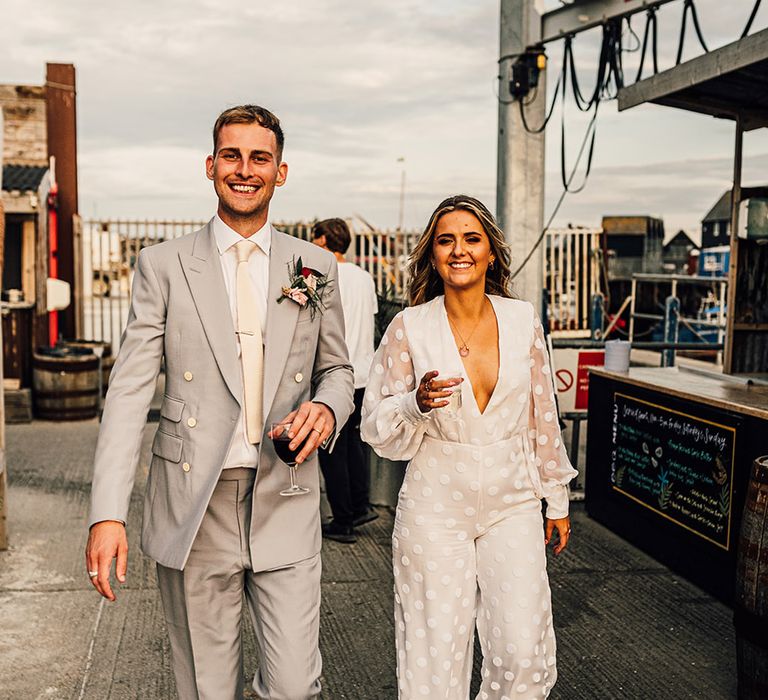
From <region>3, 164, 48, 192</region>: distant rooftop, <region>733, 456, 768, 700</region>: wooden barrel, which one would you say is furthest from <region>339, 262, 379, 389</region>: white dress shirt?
<region>3, 164, 48, 192</region>: distant rooftop

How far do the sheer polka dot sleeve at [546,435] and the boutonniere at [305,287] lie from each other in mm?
831

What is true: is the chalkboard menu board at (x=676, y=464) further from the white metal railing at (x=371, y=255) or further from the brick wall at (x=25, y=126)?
the brick wall at (x=25, y=126)

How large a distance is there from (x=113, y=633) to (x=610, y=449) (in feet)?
11.6

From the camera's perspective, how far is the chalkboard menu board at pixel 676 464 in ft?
17.1

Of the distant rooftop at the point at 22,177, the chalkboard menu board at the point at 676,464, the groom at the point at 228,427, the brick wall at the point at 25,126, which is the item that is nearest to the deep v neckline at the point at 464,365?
the groom at the point at 228,427

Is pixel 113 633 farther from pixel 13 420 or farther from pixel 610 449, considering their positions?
pixel 13 420

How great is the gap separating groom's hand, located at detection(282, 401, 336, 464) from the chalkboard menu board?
317cm

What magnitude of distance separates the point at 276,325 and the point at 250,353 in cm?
11

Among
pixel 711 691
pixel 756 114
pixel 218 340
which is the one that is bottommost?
pixel 711 691

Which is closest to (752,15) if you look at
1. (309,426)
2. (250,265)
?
(250,265)

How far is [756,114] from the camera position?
6941 millimetres

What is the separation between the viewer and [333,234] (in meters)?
6.60

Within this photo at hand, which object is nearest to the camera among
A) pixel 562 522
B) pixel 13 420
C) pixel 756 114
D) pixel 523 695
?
pixel 523 695

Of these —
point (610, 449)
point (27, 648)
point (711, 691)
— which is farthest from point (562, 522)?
point (610, 449)
